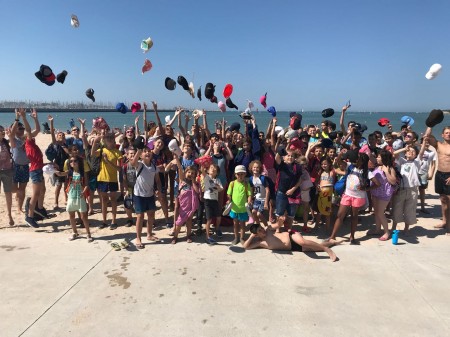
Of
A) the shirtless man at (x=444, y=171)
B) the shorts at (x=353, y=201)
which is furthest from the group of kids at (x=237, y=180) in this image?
the shirtless man at (x=444, y=171)

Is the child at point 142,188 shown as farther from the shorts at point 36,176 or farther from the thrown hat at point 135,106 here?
the thrown hat at point 135,106

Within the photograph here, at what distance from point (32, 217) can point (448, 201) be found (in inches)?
334

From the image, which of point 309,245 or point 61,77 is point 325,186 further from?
point 61,77

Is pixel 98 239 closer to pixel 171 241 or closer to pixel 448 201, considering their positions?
pixel 171 241

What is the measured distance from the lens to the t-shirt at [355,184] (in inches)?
204

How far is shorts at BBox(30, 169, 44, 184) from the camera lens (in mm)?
6192

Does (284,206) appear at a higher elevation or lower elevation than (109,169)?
lower

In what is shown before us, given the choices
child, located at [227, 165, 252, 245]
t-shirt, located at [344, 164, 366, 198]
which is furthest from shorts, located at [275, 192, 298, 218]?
t-shirt, located at [344, 164, 366, 198]

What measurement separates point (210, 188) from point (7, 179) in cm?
438

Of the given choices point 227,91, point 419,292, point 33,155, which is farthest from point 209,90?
point 419,292

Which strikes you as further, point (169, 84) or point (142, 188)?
point (169, 84)

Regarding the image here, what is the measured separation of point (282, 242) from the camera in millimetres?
4988

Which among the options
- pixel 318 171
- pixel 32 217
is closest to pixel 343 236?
pixel 318 171

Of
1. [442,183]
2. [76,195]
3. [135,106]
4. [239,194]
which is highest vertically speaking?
[135,106]
